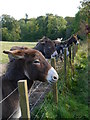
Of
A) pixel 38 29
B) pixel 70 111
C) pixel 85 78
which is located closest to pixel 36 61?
pixel 70 111

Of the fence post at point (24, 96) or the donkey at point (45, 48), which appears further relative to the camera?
the donkey at point (45, 48)

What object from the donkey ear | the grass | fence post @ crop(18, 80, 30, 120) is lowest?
the grass

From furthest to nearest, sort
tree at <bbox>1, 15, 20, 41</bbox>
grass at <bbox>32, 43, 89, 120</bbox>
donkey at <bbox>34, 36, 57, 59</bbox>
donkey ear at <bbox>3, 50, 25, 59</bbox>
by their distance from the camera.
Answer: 1. tree at <bbox>1, 15, 20, 41</bbox>
2. donkey at <bbox>34, 36, 57, 59</bbox>
3. grass at <bbox>32, 43, 89, 120</bbox>
4. donkey ear at <bbox>3, 50, 25, 59</bbox>

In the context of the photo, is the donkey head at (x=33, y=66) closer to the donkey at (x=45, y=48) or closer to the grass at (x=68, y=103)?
Result: the grass at (x=68, y=103)

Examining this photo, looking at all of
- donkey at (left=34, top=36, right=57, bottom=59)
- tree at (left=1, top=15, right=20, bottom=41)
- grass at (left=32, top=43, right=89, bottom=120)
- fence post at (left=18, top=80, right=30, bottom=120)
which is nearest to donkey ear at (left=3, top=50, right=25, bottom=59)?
fence post at (left=18, top=80, right=30, bottom=120)

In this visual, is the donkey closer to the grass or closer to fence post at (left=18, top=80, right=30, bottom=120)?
the grass

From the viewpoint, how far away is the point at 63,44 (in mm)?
11656

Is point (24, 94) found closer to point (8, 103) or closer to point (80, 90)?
point (8, 103)

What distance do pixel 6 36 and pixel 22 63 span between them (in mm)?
39915

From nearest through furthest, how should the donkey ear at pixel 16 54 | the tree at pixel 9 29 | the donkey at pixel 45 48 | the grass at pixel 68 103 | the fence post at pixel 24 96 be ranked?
the fence post at pixel 24 96 < the donkey ear at pixel 16 54 < the grass at pixel 68 103 < the donkey at pixel 45 48 < the tree at pixel 9 29

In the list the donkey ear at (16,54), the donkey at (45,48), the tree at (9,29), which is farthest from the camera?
the tree at (9,29)

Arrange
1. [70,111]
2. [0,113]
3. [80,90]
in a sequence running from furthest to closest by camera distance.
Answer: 1. [80,90]
2. [70,111]
3. [0,113]

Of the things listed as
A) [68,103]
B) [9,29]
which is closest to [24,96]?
[68,103]

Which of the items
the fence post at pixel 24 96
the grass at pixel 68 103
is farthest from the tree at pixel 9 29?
the fence post at pixel 24 96
